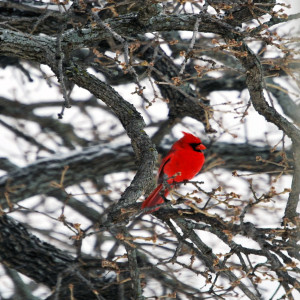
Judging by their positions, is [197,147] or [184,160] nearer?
[184,160]

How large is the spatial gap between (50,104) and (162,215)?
3.69m

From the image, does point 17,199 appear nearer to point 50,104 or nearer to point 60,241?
point 60,241

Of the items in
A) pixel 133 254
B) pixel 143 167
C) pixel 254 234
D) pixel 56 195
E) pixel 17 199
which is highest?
pixel 56 195

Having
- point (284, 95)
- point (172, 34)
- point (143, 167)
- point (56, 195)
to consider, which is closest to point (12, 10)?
point (172, 34)

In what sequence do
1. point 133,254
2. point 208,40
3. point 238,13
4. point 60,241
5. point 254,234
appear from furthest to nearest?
point 208,40, point 60,241, point 238,13, point 133,254, point 254,234

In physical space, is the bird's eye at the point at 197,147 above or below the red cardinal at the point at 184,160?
above

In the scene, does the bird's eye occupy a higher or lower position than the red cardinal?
higher

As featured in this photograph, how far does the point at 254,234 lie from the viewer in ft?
8.57

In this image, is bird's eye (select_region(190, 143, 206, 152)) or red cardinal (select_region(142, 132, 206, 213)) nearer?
red cardinal (select_region(142, 132, 206, 213))

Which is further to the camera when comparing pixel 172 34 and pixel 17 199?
pixel 172 34

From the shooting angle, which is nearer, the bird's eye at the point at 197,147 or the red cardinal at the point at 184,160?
the red cardinal at the point at 184,160

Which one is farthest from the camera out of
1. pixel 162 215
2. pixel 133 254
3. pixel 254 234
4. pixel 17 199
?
pixel 17 199

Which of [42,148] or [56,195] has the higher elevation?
[42,148]

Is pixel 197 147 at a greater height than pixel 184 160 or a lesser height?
greater
